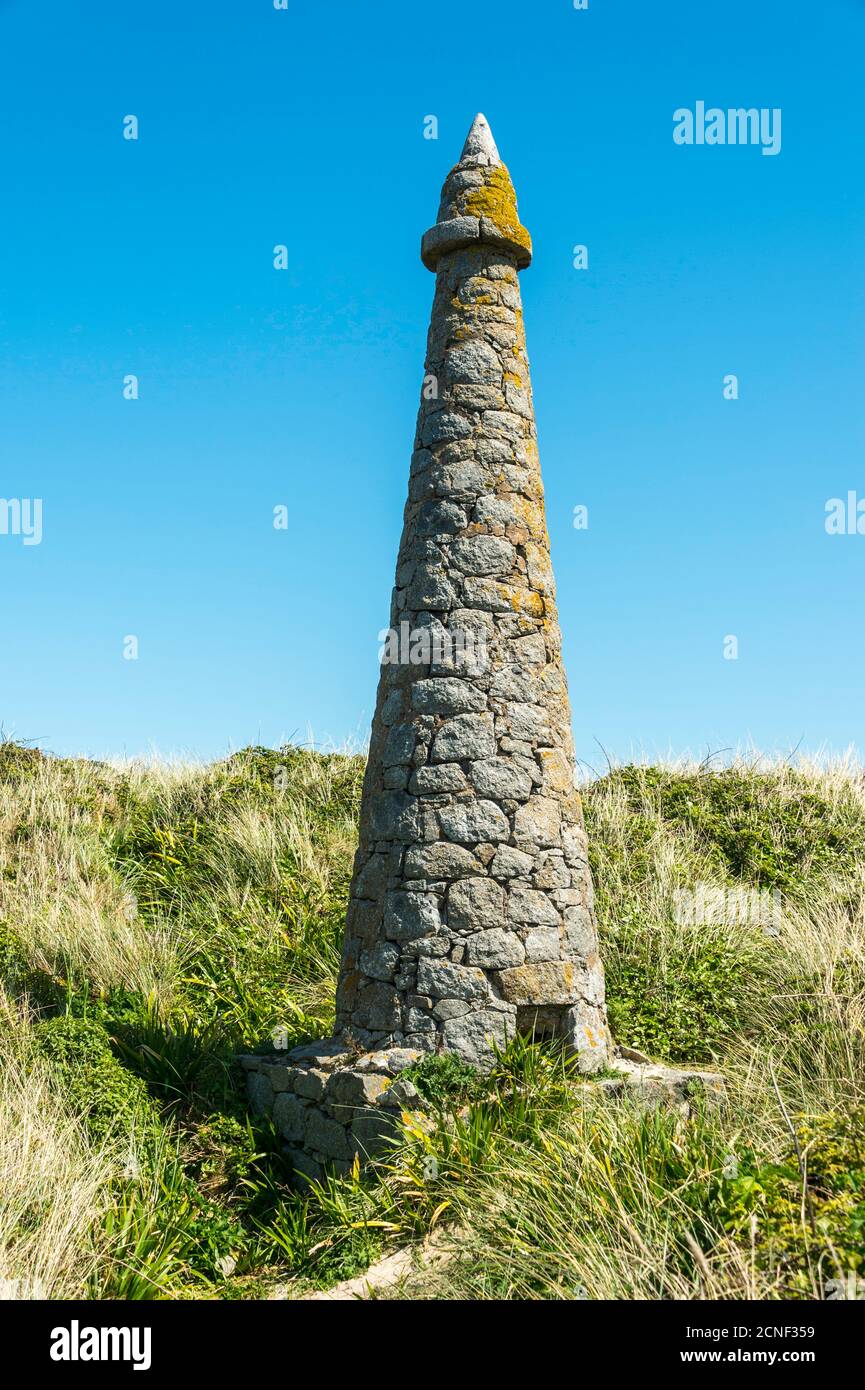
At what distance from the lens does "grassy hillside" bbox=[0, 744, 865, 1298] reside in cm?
496

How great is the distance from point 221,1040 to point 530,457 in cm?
471

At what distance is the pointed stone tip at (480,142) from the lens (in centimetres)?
759

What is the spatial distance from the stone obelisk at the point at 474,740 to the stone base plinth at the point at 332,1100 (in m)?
0.19

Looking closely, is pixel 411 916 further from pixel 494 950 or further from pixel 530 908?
pixel 530 908

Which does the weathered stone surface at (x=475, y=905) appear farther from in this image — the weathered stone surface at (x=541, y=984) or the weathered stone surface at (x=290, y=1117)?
the weathered stone surface at (x=290, y=1117)

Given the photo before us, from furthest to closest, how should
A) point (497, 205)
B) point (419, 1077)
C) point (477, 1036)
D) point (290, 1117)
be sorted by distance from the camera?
point (497, 205), point (290, 1117), point (477, 1036), point (419, 1077)

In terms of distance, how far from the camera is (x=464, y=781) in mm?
6656

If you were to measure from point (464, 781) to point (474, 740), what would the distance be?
0.84 feet

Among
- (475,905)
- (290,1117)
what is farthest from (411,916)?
(290,1117)

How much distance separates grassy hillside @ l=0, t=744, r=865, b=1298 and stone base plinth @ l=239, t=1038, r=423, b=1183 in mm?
160

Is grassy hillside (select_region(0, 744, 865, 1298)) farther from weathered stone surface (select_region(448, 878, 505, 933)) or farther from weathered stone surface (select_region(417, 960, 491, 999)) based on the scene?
weathered stone surface (select_region(448, 878, 505, 933))

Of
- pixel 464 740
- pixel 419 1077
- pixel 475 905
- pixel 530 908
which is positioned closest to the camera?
pixel 419 1077

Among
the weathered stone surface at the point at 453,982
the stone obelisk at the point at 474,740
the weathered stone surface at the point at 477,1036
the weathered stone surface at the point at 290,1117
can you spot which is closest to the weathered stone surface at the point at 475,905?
the stone obelisk at the point at 474,740

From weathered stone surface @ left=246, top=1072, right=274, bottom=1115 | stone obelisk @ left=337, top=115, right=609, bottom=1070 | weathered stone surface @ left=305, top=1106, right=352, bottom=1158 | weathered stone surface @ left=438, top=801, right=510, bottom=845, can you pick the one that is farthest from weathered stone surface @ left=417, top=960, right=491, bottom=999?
weathered stone surface @ left=246, top=1072, right=274, bottom=1115
